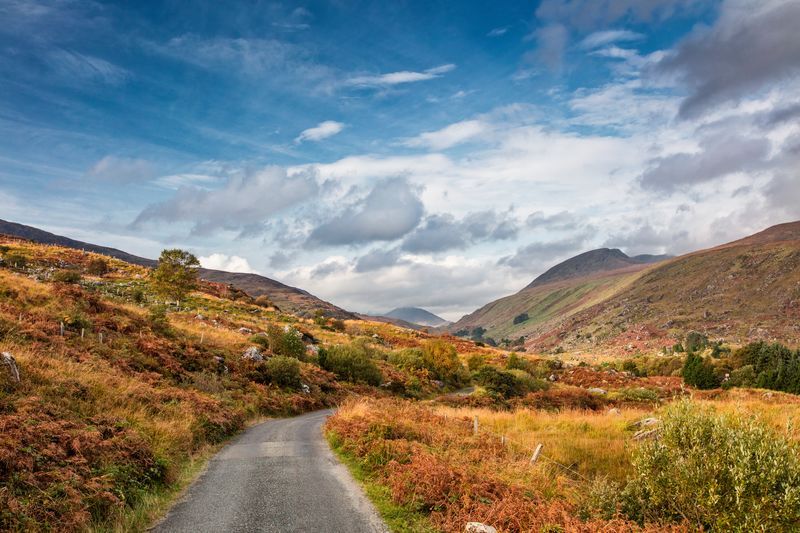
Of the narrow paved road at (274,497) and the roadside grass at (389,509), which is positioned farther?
the roadside grass at (389,509)

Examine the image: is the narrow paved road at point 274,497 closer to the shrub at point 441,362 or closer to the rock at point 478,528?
the rock at point 478,528

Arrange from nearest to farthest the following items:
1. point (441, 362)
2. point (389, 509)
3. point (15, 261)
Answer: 1. point (389, 509)
2. point (441, 362)
3. point (15, 261)

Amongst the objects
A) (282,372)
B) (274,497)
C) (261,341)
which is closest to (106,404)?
(274,497)

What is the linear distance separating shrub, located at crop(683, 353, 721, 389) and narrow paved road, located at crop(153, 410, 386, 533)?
53626mm

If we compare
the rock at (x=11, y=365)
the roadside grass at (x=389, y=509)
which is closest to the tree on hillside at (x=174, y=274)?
the rock at (x=11, y=365)

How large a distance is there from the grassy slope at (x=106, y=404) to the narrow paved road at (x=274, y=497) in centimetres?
87

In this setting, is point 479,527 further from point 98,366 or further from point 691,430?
point 98,366

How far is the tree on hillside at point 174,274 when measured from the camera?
201ft

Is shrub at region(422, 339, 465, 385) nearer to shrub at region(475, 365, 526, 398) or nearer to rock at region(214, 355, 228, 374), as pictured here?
shrub at region(475, 365, 526, 398)

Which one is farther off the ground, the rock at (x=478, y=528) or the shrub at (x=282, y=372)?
the rock at (x=478, y=528)

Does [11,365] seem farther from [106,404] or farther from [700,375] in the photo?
[700,375]

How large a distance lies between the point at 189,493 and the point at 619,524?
10194 millimetres

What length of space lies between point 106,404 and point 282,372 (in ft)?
61.7

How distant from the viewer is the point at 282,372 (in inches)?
1346
